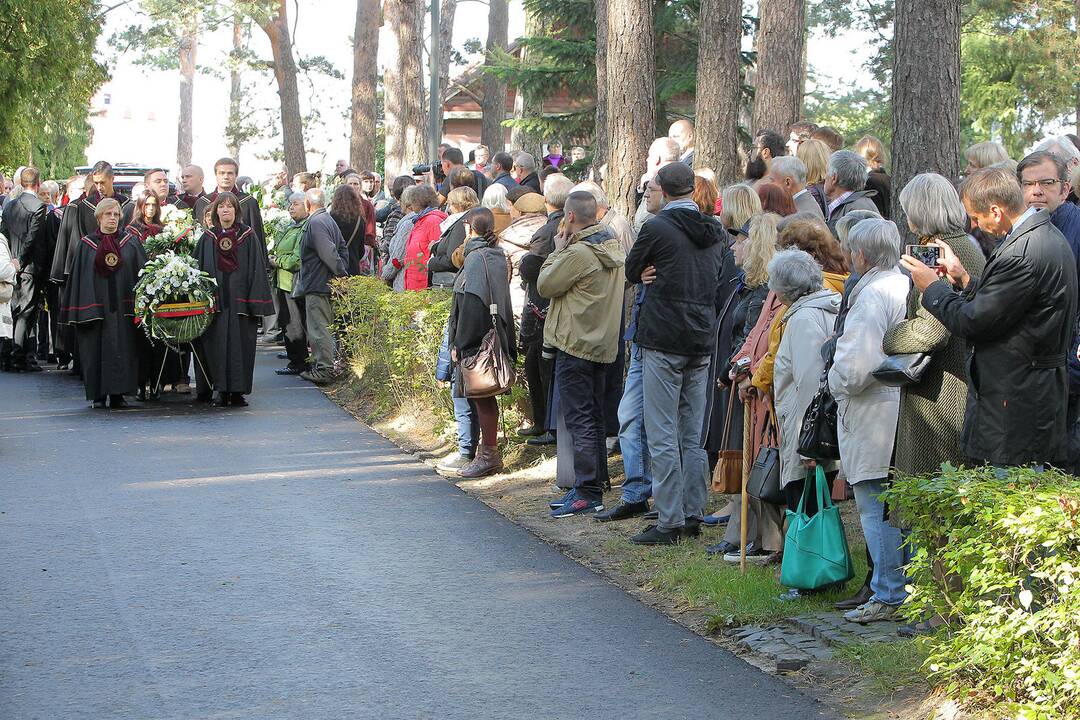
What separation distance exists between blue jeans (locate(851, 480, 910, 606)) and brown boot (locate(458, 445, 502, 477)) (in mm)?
4686

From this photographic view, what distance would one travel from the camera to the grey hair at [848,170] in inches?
383

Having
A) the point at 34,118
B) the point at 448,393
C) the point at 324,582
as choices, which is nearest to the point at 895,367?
the point at 324,582

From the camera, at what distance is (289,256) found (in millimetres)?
16984

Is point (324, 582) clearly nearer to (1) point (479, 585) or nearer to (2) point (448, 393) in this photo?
(1) point (479, 585)

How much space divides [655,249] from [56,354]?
11481mm

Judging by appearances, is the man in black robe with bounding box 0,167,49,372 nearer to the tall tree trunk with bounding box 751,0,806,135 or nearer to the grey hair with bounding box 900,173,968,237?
the tall tree trunk with bounding box 751,0,806,135

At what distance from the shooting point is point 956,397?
6684 mm

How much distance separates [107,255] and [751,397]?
8615 mm

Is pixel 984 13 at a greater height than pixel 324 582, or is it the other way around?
pixel 984 13

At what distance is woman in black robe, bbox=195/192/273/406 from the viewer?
14.6 metres

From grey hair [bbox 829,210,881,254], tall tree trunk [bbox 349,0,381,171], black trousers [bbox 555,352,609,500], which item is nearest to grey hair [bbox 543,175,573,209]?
black trousers [bbox 555,352,609,500]

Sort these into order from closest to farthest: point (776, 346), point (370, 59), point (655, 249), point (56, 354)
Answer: point (776, 346) → point (655, 249) → point (56, 354) → point (370, 59)

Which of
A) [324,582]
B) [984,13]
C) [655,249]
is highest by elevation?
[984,13]

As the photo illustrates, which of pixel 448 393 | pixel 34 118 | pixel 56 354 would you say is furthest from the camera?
pixel 34 118
